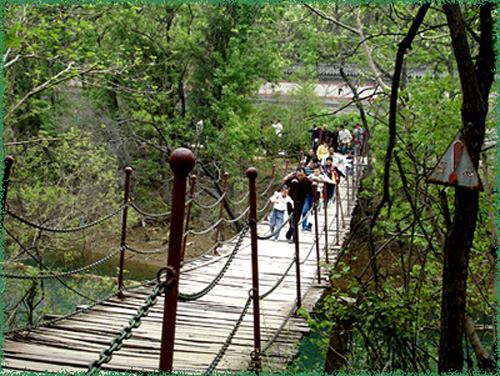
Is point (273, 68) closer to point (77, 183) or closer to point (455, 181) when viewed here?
point (77, 183)

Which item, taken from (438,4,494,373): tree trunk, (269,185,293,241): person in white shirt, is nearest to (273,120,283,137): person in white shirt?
(269,185,293,241): person in white shirt

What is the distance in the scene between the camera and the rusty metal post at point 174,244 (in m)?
1.99

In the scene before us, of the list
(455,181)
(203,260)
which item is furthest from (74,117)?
(455,181)

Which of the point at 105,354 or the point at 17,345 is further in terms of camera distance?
the point at 17,345

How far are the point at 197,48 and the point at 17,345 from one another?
59.2 feet

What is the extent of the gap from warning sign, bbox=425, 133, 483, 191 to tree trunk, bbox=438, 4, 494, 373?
0.05m

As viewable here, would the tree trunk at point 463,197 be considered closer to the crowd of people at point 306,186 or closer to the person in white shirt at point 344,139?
the crowd of people at point 306,186

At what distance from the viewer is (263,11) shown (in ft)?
59.4

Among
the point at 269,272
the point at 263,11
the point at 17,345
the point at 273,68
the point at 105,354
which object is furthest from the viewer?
the point at 273,68

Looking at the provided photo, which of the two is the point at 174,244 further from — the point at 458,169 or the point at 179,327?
the point at 179,327

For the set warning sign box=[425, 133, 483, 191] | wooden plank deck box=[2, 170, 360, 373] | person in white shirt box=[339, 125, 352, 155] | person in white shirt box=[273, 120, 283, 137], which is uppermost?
person in white shirt box=[273, 120, 283, 137]

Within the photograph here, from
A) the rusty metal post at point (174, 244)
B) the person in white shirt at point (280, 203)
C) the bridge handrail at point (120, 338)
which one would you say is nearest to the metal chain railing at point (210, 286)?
the rusty metal post at point (174, 244)

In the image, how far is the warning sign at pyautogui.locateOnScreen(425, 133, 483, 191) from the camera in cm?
299

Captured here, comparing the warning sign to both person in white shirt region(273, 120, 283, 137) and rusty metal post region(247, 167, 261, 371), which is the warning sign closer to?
rusty metal post region(247, 167, 261, 371)
